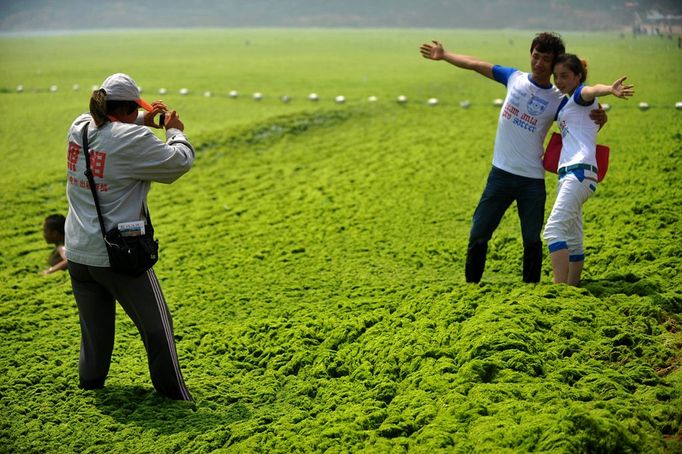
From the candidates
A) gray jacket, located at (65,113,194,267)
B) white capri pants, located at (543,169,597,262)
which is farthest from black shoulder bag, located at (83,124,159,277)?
white capri pants, located at (543,169,597,262)

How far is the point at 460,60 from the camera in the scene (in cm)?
525

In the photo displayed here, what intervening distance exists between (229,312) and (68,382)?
4.78 ft

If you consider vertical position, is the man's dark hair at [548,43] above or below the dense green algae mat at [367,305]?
above

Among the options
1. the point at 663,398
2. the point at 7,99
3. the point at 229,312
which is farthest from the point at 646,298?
the point at 7,99

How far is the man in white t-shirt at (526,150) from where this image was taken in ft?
16.2

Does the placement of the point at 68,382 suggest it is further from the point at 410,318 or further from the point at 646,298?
the point at 646,298

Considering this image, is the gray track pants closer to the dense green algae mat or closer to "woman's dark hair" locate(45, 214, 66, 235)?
the dense green algae mat

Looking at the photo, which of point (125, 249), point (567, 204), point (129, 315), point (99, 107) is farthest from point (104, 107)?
point (567, 204)

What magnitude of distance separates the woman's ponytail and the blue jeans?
2426 millimetres

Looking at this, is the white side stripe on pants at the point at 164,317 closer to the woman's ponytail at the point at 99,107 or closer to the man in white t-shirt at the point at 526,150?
the woman's ponytail at the point at 99,107

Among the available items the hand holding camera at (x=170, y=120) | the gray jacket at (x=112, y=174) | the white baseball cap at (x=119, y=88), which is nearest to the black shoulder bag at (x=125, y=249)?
the gray jacket at (x=112, y=174)

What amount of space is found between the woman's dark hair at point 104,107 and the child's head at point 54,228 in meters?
3.01

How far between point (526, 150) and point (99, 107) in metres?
2.61

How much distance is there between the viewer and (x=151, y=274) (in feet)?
13.2
